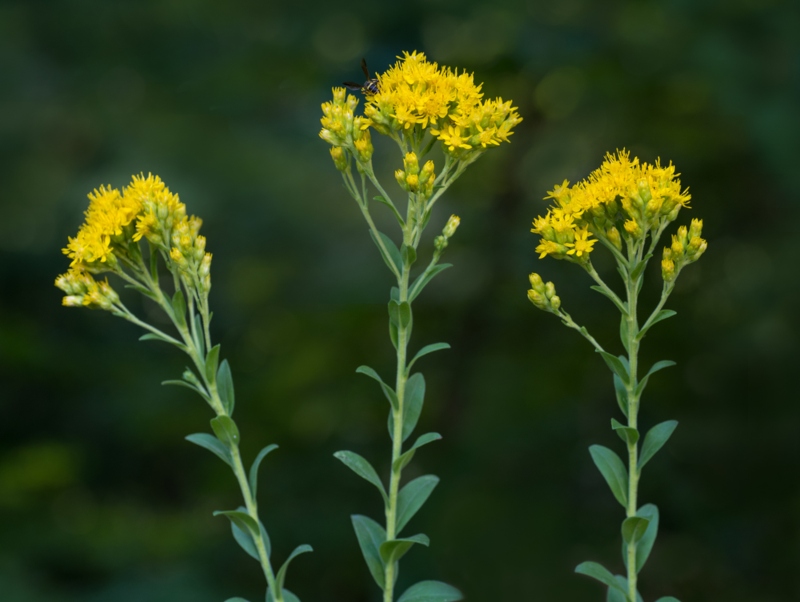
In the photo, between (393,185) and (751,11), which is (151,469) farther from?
(751,11)

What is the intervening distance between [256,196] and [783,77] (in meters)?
2.16

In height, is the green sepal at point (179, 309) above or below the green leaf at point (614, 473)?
above

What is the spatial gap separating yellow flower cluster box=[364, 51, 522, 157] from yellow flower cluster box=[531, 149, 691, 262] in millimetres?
171

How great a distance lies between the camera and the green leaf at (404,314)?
51.4 inches

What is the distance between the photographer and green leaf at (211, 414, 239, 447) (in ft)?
4.25

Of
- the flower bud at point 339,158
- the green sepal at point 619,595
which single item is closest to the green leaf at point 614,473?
the green sepal at point 619,595

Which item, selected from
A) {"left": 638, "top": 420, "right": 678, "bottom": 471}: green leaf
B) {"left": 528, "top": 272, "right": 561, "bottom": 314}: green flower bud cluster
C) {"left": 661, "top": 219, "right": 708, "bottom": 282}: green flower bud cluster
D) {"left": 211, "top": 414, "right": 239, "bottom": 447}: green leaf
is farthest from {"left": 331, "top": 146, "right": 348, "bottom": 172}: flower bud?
{"left": 638, "top": 420, "right": 678, "bottom": 471}: green leaf

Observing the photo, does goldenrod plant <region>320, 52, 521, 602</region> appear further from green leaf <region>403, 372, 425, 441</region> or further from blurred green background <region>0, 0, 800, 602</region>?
blurred green background <region>0, 0, 800, 602</region>

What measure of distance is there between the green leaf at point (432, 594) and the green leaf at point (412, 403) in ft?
0.79

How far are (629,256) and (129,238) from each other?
0.90 m

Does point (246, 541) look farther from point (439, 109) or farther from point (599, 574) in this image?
point (439, 109)

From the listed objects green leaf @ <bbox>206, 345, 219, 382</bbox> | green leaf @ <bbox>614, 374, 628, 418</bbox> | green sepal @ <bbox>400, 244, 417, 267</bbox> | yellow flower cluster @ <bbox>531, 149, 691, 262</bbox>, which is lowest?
green leaf @ <bbox>614, 374, 628, 418</bbox>

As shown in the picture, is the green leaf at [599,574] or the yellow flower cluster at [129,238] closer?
the green leaf at [599,574]

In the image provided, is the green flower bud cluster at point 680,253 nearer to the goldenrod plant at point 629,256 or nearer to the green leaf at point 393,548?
the goldenrod plant at point 629,256
